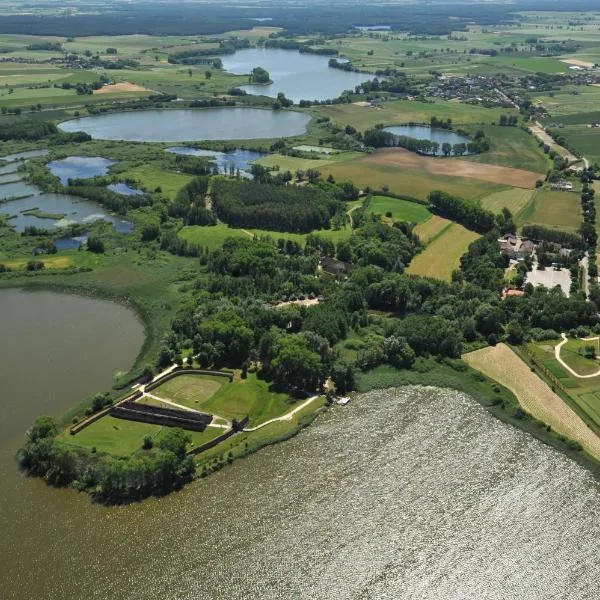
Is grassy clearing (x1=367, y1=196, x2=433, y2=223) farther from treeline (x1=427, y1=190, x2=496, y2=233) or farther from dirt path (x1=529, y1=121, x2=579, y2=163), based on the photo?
dirt path (x1=529, y1=121, x2=579, y2=163)

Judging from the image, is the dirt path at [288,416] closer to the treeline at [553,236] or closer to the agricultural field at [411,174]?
the treeline at [553,236]

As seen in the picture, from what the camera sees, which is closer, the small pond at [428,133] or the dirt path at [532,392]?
the dirt path at [532,392]

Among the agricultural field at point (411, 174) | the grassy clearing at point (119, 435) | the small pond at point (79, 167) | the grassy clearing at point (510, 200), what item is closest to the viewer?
the grassy clearing at point (119, 435)

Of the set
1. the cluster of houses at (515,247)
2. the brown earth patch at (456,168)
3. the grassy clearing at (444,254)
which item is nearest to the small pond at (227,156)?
the brown earth patch at (456,168)

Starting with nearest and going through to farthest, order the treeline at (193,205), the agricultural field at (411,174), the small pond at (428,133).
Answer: the treeline at (193,205)
the agricultural field at (411,174)
the small pond at (428,133)

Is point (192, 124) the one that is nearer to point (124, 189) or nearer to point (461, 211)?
point (124, 189)

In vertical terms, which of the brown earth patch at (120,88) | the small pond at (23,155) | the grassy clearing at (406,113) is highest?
the brown earth patch at (120,88)

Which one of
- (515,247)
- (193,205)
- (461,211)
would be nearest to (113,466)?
(515,247)
